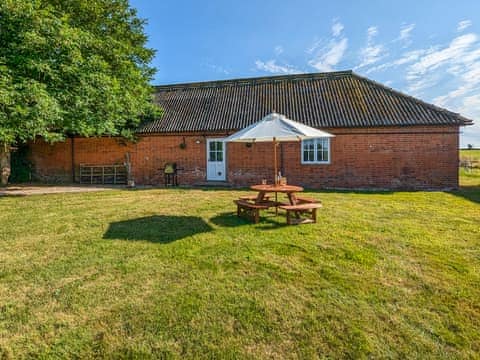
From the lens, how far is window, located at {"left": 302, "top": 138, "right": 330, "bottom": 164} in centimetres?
1320

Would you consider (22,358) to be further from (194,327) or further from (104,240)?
(104,240)

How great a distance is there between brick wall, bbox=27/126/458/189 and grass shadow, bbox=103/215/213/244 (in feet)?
25.1

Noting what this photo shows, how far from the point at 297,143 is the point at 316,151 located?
3.20ft

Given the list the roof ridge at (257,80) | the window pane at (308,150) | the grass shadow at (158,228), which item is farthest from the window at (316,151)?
the grass shadow at (158,228)

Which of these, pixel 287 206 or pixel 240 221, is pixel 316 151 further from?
pixel 240 221

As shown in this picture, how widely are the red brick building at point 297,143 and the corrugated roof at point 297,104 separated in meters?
0.05

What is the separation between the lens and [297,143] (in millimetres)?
13484

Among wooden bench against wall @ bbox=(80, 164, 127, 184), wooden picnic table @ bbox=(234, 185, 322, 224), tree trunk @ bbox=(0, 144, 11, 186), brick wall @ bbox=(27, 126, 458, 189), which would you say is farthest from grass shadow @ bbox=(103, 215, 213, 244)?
tree trunk @ bbox=(0, 144, 11, 186)

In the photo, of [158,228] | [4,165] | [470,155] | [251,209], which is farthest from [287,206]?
[470,155]

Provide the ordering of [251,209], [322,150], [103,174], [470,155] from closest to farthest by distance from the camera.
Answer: [251,209] → [322,150] → [103,174] → [470,155]

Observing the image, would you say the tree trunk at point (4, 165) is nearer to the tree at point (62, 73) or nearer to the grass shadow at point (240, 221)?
the tree at point (62, 73)

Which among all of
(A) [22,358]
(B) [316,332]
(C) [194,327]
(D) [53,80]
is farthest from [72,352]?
(D) [53,80]

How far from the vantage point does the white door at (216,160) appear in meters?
14.5

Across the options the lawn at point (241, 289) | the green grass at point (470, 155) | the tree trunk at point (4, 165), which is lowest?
the lawn at point (241, 289)
